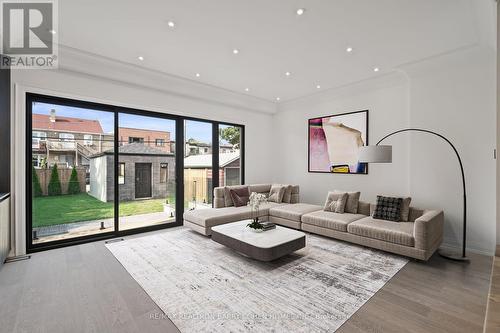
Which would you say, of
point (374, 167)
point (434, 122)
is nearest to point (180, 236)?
point (374, 167)

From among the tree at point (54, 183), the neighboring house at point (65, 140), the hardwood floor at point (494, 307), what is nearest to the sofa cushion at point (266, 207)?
the neighboring house at point (65, 140)

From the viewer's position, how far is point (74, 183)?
4113 mm

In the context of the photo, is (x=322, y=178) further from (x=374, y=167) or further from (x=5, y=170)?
(x=5, y=170)

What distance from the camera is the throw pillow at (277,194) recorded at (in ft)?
18.9

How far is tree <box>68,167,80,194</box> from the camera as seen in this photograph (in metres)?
4.08

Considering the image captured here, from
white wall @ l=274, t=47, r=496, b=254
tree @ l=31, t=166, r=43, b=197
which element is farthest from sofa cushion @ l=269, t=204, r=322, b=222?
tree @ l=31, t=166, r=43, b=197

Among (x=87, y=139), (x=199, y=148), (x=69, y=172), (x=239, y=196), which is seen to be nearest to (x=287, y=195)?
(x=239, y=196)

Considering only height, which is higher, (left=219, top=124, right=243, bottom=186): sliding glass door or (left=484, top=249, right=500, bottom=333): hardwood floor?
(left=219, top=124, right=243, bottom=186): sliding glass door

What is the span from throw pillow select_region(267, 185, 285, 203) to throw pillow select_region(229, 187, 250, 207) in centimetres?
69

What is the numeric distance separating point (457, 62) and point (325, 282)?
4020mm

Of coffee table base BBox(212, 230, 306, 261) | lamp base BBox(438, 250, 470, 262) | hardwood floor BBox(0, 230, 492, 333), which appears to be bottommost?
hardwood floor BBox(0, 230, 492, 333)

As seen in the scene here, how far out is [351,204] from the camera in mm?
4594

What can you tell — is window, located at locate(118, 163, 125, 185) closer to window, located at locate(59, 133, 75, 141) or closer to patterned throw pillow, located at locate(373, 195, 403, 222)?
window, located at locate(59, 133, 75, 141)

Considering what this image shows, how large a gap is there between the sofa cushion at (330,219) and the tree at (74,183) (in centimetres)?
418
